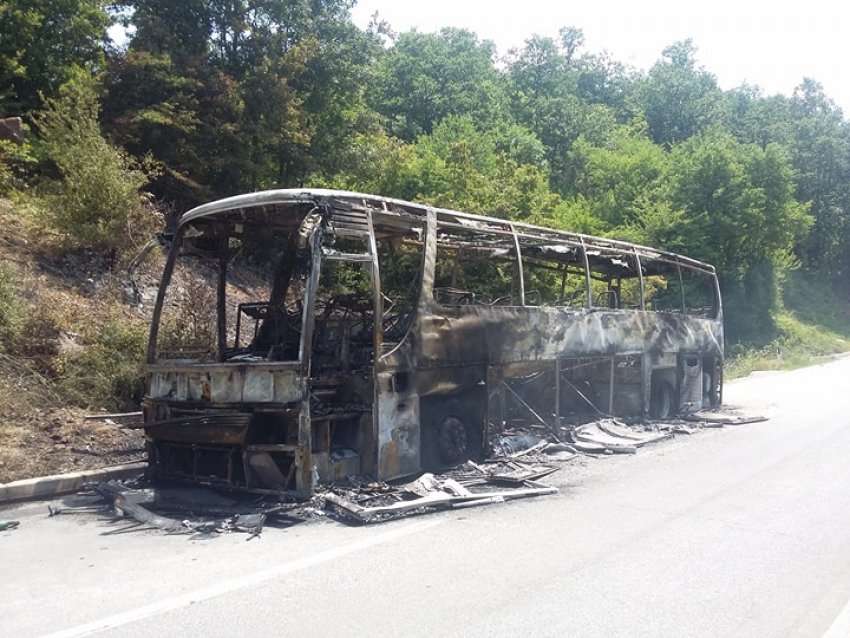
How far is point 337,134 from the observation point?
2186 centimetres

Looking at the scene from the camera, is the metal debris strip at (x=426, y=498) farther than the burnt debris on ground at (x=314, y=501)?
Yes

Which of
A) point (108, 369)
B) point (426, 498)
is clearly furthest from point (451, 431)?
point (108, 369)

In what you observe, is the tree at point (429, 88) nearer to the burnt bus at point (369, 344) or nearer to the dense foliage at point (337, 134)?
the dense foliage at point (337, 134)

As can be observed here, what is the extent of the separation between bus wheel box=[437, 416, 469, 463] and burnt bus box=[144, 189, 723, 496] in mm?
22

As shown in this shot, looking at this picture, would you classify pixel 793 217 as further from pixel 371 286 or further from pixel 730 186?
pixel 371 286

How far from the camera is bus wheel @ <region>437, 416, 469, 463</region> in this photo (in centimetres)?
939

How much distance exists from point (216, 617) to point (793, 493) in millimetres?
6304

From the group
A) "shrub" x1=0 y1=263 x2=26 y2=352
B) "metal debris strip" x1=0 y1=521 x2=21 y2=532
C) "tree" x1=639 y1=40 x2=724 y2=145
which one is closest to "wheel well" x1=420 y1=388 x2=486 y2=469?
"metal debris strip" x1=0 y1=521 x2=21 y2=532

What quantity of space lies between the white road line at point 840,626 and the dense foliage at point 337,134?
498 inches

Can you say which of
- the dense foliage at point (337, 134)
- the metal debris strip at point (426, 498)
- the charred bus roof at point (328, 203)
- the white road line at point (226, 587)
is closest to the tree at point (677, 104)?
the dense foliage at point (337, 134)

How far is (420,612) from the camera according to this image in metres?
4.84

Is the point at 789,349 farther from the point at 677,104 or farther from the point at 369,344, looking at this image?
the point at 369,344

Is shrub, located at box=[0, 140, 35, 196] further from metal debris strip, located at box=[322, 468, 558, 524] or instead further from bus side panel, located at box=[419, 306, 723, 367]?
metal debris strip, located at box=[322, 468, 558, 524]

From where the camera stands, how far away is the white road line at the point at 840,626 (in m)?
4.59
